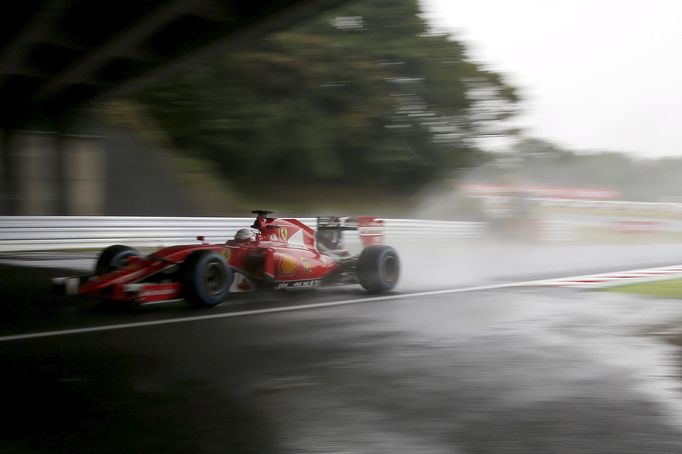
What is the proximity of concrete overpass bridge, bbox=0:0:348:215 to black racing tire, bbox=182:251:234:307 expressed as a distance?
4.34 m

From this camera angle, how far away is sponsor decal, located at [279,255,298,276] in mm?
9016

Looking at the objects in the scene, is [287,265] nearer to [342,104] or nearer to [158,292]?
[158,292]

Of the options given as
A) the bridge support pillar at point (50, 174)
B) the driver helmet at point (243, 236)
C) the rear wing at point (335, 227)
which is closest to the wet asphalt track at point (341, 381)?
the driver helmet at point (243, 236)

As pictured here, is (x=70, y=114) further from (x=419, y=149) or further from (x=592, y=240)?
(x=592, y=240)

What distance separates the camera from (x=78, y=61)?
1384 centimetres

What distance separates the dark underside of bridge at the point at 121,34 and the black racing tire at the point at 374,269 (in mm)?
3516

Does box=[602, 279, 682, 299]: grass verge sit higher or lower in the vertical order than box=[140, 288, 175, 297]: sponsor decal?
lower

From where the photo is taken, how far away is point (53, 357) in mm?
5637

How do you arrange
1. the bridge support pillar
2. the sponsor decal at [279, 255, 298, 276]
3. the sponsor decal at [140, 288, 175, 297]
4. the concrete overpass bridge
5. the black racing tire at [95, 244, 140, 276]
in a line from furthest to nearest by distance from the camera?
the bridge support pillar
the concrete overpass bridge
the sponsor decal at [279, 255, 298, 276]
the black racing tire at [95, 244, 140, 276]
the sponsor decal at [140, 288, 175, 297]

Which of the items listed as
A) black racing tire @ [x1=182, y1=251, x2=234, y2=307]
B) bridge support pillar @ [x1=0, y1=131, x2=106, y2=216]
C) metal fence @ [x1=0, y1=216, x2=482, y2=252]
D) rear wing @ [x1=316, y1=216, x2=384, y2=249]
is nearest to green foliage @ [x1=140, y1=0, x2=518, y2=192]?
bridge support pillar @ [x1=0, y1=131, x2=106, y2=216]

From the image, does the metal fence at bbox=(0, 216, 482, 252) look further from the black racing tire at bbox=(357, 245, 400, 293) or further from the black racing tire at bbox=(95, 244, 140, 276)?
the black racing tire at bbox=(357, 245, 400, 293)

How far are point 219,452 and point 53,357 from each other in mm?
2429

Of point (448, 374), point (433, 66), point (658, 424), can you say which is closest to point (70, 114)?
point (433, 66)

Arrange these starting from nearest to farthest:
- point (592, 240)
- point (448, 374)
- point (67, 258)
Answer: point (448, 374), point (67, 258), point (592, 240)
